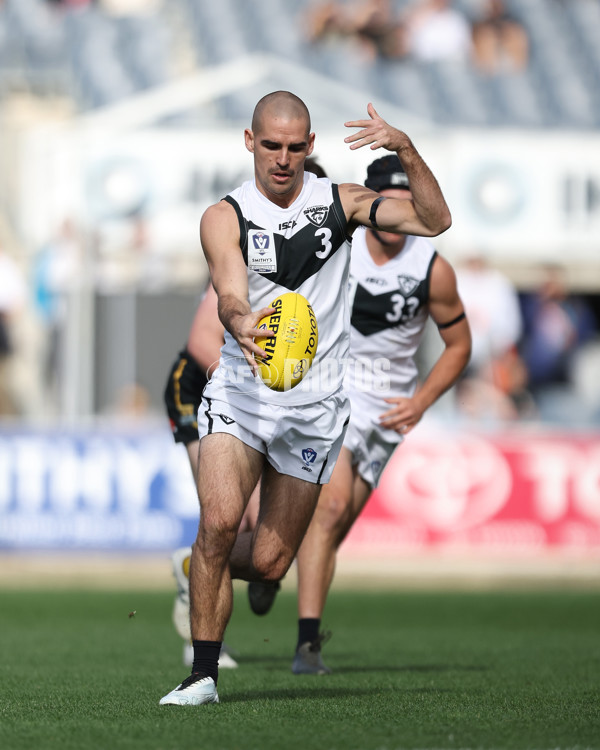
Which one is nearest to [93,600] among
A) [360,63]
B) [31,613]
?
[31,613]

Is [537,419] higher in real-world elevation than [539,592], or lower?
higher

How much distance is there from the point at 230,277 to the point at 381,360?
8.92 feet

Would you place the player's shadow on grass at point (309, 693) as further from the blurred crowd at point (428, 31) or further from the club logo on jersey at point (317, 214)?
the blurred crowd at point (428, 31)

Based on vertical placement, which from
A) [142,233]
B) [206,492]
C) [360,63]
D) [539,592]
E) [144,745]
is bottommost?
[539,592]

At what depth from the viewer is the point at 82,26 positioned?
71.8ft

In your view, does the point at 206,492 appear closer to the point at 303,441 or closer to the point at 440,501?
the point at 303,441

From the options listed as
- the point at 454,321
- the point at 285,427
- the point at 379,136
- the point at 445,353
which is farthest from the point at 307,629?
the point at 379,136

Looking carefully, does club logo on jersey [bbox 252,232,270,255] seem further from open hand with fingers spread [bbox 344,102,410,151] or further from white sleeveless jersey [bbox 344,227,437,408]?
white sleeveless jersey [bbox 344,227,437,408]

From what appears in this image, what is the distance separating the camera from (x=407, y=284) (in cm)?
831

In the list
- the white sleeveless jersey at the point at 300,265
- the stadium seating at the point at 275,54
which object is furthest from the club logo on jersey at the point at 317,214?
the stadium seating at the point at 275,54

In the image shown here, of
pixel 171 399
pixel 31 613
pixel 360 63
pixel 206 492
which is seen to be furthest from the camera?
pixel 360 63

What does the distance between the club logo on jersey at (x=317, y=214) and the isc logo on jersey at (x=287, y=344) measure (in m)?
0.56

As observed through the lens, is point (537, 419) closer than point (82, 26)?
Yes

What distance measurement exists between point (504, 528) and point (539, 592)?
4.31 feet
